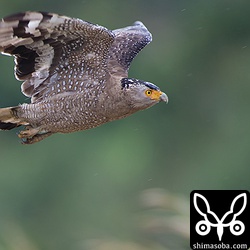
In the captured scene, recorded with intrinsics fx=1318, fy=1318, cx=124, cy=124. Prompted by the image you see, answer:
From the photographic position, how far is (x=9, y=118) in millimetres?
11914

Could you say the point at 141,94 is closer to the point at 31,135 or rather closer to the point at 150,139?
the point at 31,135

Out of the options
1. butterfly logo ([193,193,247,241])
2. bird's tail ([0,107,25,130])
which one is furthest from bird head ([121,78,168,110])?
butterfly logo ([193,193,247,241])

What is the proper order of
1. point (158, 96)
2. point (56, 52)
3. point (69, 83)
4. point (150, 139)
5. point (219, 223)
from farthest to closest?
point (150, 139), point (219, 223), point (69, 83), point (56, 52), point (158, 96)

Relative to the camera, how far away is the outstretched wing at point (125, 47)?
12.0 m

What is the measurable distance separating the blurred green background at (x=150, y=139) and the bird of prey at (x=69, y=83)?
12.0 metres

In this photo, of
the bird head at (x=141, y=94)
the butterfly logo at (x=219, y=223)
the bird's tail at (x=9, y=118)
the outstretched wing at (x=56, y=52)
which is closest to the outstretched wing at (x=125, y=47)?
the outstretched wing at (x=56, y=52)

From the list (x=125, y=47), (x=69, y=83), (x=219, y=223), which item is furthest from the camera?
(x=219, y=223)

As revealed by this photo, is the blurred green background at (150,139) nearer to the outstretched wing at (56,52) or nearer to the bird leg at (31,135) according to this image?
the bird leg at (31,135)

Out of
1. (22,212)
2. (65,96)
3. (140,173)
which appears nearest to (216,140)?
(140,173)

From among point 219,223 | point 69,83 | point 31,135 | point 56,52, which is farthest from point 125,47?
point 219,223

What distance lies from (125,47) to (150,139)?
64.4ft

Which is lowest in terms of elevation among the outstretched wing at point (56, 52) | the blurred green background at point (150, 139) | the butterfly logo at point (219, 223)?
the blurred green background at point (150, 139)

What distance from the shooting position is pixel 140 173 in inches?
1180

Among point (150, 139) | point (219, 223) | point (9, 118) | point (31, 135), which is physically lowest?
point (150, 139)
